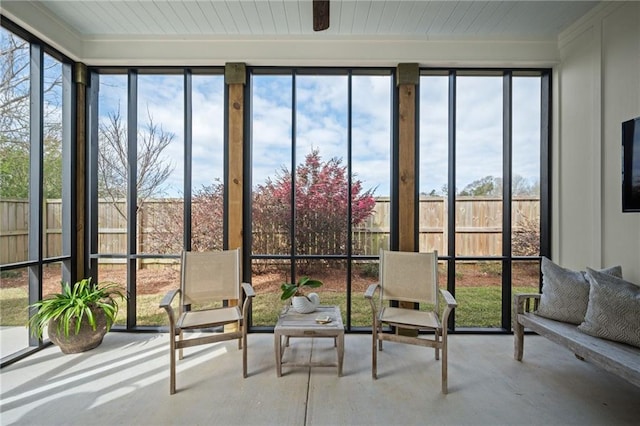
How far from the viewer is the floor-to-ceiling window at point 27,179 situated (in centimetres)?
251

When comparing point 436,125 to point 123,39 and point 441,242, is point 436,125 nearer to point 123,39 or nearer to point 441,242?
point 441,242

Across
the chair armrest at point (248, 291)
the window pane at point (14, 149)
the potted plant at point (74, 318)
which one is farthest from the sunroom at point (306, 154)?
the chair armrest at point (248, 291)

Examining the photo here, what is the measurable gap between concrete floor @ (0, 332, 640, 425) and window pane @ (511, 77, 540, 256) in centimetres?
106

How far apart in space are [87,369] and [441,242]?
343 cm

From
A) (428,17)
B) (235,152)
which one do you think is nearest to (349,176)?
(235,152)

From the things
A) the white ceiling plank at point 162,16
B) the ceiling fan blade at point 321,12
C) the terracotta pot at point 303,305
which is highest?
the white ceiling plank at point 162,16

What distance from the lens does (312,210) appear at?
3.18 meters

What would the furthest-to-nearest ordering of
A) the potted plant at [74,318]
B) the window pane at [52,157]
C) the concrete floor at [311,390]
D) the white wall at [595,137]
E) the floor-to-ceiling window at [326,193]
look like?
the floor-to-ceiling window at [326,193], the window pane at [52,157], the potted plant at [74,318], the white wall at [595,137], the concrete floor at [311,390]

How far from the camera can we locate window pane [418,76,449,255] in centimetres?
316

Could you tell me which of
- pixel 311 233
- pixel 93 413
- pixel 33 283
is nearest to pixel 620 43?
pixel 311 233

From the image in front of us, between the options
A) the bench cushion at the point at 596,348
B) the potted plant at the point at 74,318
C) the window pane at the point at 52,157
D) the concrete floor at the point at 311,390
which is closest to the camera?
the bench cushion at the point at 596,348

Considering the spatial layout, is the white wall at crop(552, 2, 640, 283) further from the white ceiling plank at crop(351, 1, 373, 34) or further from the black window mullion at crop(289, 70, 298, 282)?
the black window mullion at crop(289, 70, 298, 282)

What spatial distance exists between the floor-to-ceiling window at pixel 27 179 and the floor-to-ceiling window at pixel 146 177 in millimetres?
301

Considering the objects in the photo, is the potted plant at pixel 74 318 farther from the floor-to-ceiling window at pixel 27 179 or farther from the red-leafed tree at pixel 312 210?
the red-leafed tree at pixel 312 210
